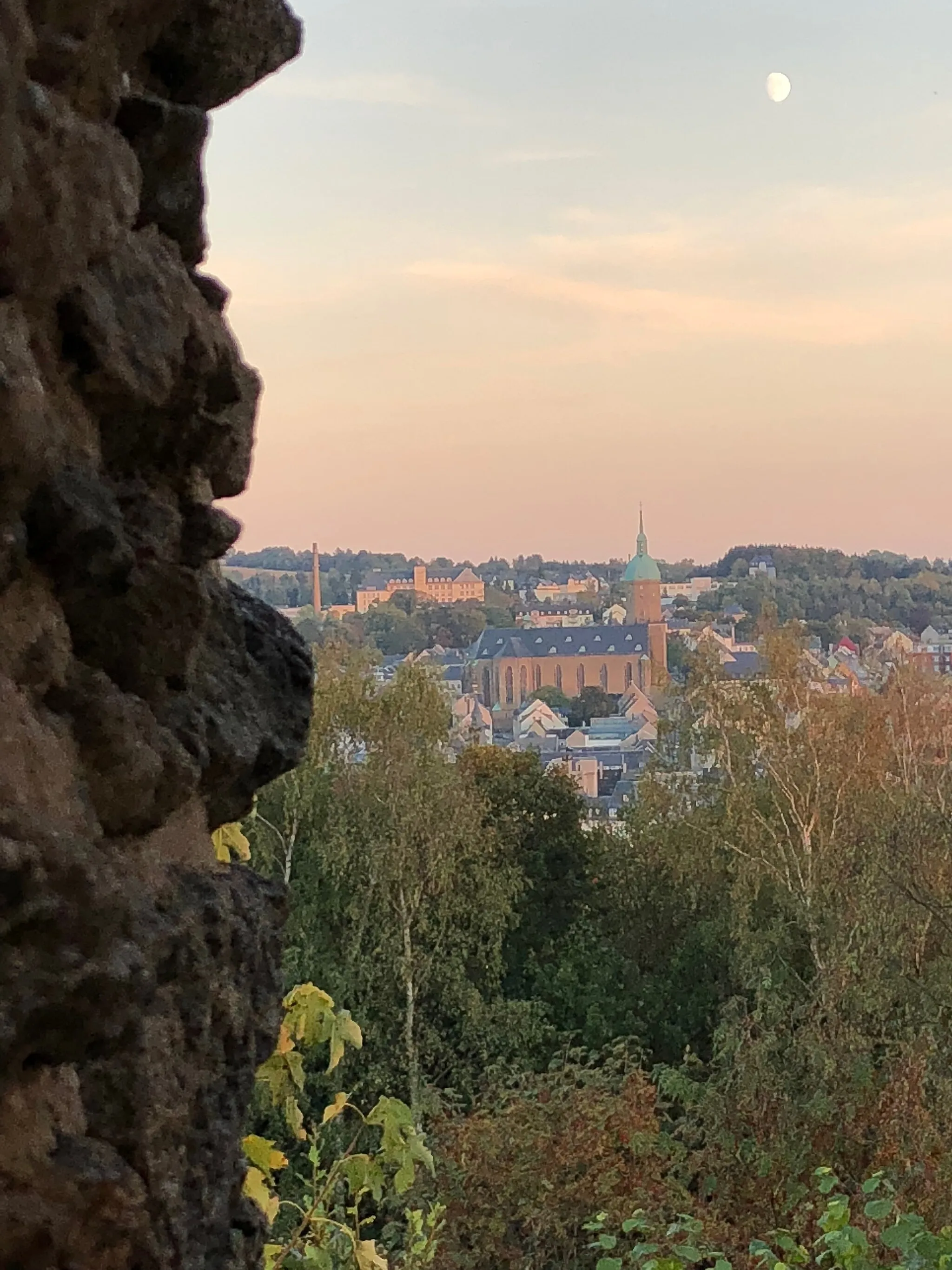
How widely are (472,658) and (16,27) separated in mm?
13427

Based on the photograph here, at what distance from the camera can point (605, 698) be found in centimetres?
1434

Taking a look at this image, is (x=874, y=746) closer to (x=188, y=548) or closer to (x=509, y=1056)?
(x=509, y=1056)

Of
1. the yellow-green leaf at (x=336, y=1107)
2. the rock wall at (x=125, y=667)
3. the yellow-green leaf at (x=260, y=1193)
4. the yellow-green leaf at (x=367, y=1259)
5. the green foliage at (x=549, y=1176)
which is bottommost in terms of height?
the green foliage at (x=549, y=1176)

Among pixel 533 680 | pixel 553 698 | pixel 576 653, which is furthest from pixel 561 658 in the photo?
pixel 553 698

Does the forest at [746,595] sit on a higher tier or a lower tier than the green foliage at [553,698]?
higher

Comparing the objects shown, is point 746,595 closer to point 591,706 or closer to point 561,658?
point 591,706

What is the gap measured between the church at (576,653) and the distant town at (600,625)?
0.8 inches

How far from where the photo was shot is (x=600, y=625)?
50.9 ft

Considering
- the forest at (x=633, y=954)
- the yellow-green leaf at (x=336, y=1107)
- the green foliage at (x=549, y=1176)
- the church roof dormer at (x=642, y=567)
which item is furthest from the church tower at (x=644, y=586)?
the yellow-green leaf at (x=336, y=1107)

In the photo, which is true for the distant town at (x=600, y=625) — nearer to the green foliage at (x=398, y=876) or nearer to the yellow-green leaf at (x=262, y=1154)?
the green foliage at (x=398, y=876)

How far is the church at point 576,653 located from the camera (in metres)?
14.0

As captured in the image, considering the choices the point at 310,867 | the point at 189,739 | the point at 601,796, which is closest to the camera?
the point at 189,739

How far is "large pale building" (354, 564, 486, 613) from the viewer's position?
12703mm

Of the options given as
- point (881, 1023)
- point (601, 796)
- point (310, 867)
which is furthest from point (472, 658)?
point (881, 1023)
